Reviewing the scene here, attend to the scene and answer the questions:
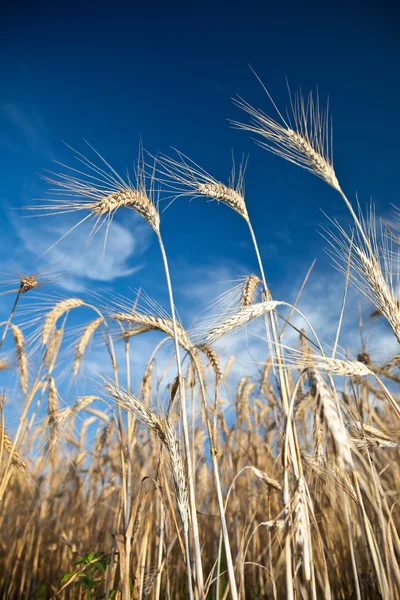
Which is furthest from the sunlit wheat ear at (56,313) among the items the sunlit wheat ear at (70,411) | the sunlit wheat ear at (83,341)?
the sunlit wheat ear at (70,411)

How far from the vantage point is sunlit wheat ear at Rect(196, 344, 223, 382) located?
312 centimetres

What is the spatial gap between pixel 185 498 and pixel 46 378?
7.24ft

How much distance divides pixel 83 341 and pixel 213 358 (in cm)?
151

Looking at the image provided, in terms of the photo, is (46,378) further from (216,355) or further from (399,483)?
(399,483)

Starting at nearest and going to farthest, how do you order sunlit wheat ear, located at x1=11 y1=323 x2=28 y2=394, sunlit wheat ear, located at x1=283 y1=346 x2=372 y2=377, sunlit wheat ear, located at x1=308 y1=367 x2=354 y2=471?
sunlit wheat ear, located at x1=308 y1=367 x2=354 y2=471, sunlit wheat ear, located at x1=283 y1=346 x2=372 y2=377, sunlit wheat ear, located at x1=11 y1=323 x2=28 y2=394

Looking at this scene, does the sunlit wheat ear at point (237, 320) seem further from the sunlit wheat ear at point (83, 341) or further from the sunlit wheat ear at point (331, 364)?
Result: the sunlit wheat ear at point (83, 341)

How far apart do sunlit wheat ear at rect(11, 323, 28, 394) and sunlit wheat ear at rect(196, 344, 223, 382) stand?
1.92m

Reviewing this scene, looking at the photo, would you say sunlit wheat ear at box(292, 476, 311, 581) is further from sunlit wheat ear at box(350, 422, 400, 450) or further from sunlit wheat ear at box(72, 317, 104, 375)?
sunlit wheat ear at box(72, 317, 104, 375)

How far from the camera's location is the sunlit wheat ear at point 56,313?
12.4ft

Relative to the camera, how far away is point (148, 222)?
2969mm

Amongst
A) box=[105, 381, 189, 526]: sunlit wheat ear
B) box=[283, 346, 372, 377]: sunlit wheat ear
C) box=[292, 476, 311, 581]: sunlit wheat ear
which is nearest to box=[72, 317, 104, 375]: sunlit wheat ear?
box=[105, 381, 189, 526]: sunlit wheat ear

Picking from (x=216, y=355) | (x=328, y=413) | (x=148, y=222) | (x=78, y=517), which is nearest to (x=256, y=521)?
(x=78, y=517)

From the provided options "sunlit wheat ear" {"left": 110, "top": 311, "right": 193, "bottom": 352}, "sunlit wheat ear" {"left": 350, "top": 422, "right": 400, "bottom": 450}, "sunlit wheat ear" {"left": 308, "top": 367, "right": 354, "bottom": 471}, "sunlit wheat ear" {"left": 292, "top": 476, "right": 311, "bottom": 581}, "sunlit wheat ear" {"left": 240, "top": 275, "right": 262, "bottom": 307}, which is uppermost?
"sunlit wheat ear" {"left": 240, "top": 275, "right": 262, "bottom": 307}

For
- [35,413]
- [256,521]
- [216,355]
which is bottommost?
[256,521]
